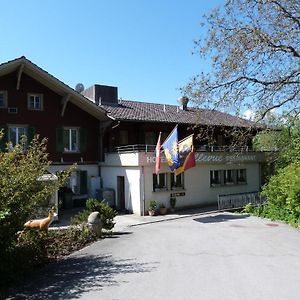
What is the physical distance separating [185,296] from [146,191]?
15.3 metres

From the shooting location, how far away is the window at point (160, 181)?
23.9 meters

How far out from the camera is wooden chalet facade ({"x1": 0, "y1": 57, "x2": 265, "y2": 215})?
2366 centimetres

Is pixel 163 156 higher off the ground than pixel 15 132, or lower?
lower

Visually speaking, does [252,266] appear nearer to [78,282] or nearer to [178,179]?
[78,282]

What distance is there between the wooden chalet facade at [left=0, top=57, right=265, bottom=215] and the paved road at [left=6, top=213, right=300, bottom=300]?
7.25 m

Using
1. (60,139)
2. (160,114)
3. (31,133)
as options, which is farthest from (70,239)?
(160,114)

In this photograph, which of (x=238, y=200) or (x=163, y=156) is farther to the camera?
(x=238, y=200)

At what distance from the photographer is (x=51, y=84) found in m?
24.9

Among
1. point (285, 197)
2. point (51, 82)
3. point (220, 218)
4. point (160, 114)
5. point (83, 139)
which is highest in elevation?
point (51, 82)

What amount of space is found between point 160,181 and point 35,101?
9.47 m

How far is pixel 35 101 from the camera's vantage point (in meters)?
24.9

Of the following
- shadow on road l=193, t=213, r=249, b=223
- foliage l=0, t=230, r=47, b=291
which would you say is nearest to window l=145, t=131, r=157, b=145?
shadow on road l=193, t=213, r=249, b=223

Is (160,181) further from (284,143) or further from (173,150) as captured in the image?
(284,143)

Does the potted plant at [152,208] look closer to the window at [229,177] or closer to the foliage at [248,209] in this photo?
the foliage at [248,209]
